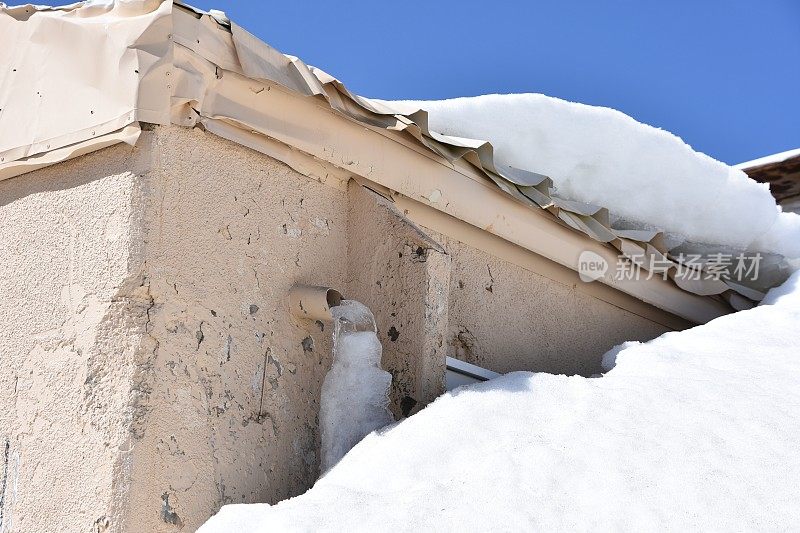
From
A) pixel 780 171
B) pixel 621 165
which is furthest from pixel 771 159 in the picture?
pixel 621 165

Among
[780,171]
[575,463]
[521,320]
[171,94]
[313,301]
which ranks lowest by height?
[575,463]

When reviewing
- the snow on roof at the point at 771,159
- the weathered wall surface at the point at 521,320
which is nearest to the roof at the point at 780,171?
the snow on roof at the point at 771,159

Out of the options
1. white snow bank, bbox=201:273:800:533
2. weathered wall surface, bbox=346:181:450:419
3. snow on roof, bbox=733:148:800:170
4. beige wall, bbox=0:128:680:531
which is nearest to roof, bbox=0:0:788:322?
beige wall, bbox=0:128:680:531

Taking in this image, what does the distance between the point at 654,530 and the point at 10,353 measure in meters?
1.78

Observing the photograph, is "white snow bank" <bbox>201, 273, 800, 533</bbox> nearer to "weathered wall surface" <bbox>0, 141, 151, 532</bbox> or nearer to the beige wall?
the beige wall

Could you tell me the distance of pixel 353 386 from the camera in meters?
2.39

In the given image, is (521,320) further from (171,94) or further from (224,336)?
(171,94)

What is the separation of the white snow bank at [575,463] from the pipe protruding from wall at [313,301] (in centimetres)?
38

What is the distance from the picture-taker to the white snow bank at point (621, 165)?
3428mm

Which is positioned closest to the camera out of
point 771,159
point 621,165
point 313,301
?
point 313,301

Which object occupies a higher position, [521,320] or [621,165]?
[621,165]

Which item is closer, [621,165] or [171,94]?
[171,94]

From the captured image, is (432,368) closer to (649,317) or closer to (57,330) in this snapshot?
(57,330)

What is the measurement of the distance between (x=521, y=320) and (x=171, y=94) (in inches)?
68.8
